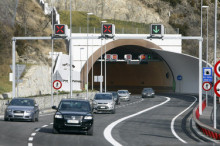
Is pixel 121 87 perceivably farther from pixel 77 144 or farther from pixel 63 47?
pixel 77 144

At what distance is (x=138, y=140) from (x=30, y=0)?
82044 mm

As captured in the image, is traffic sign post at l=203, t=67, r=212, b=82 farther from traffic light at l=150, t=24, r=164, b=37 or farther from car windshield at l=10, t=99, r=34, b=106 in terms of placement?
car windshield at l=10, t=99, r=34, b=106

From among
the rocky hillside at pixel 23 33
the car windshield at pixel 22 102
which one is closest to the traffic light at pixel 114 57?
the rocky hillside at pixel 23 33

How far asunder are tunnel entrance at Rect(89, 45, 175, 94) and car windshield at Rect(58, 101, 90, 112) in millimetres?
70836

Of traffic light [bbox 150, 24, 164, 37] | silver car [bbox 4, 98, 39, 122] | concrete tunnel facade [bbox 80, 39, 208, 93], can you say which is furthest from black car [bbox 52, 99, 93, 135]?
concrete tunnel facade [bbox 80, 39, 208, 93]

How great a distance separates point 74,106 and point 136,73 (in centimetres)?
8965

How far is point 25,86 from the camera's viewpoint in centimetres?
5959

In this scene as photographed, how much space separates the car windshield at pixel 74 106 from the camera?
25.0m

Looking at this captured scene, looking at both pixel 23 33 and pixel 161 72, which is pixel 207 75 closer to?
pixel 23 33

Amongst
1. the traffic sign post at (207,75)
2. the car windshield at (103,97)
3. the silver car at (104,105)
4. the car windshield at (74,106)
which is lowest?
the silver car at (104,105)

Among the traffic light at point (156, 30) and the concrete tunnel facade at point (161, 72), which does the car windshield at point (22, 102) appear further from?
the concrete tunnel facade at point (161, 72)

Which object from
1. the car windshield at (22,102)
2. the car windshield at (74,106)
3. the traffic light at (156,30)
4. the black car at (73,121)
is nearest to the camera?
the black car at (73,121)

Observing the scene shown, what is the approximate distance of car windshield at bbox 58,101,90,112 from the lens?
25.0 m

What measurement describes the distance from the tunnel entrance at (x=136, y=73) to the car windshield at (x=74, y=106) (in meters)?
70.8
